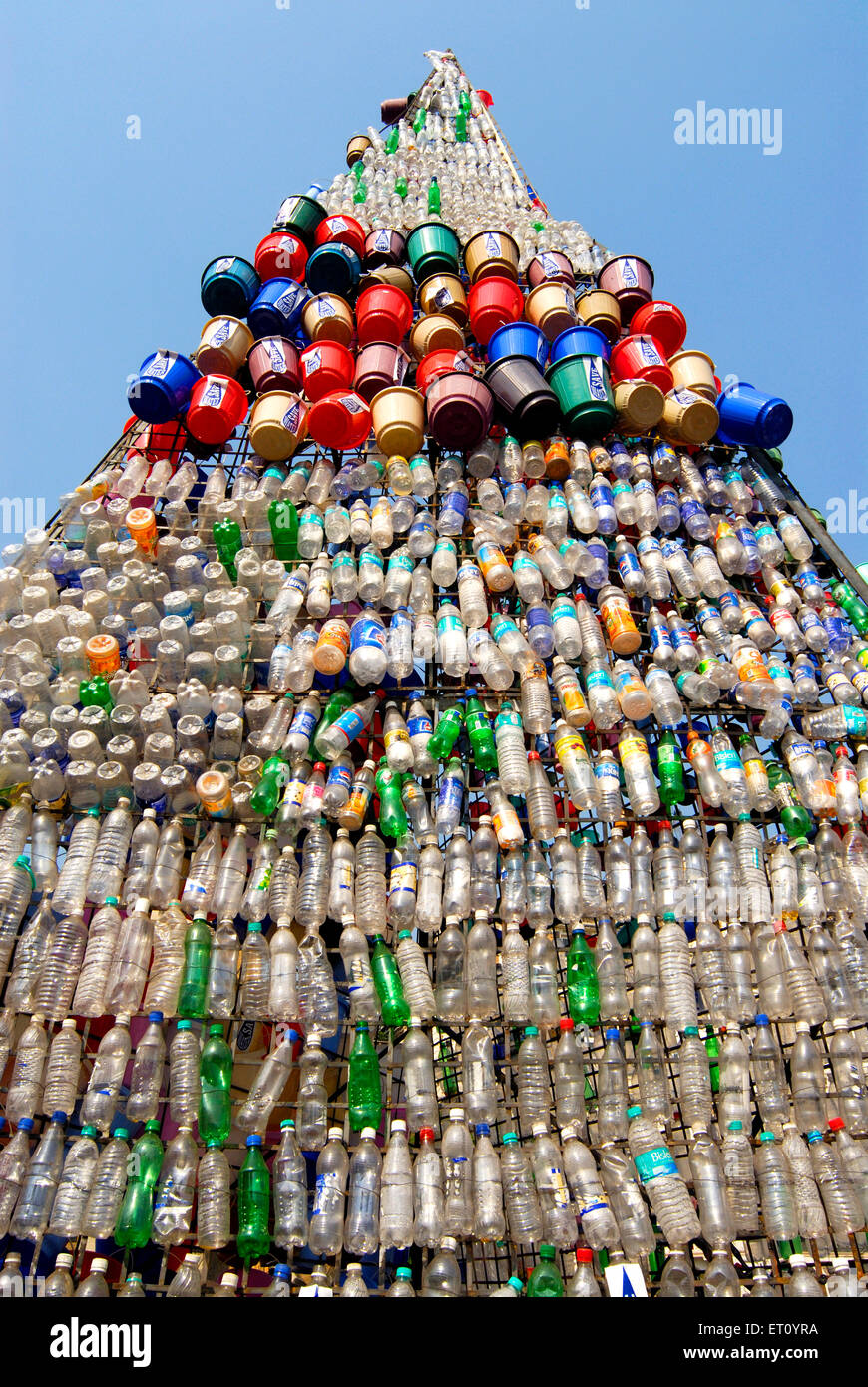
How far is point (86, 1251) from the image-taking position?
2.61 meters

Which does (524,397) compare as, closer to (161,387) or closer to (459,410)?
(459,410)

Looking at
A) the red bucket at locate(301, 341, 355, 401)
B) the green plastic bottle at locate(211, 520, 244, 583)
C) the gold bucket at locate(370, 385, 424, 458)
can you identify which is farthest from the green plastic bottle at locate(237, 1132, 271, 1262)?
the red bucket at locate(301, 341, 355, 401)

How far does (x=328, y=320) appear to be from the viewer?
17.1 ft

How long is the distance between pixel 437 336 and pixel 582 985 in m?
→ 3.85

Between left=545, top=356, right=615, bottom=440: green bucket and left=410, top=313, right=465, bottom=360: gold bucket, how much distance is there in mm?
755

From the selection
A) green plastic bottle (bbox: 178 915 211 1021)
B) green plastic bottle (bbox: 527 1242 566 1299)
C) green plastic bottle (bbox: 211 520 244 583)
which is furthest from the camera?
green plastic bottle (bbox: 211 520 244 583)

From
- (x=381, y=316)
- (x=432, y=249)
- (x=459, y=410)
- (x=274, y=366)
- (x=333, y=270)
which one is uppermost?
(x=432, y=249)

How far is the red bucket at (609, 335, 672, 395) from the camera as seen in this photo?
494 cm

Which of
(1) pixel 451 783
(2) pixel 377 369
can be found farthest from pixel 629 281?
(1) pixel 451 783

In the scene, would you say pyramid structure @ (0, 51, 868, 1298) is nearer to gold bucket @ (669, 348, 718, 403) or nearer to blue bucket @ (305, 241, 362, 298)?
gold bucket @ (669, 348, 718, 403)

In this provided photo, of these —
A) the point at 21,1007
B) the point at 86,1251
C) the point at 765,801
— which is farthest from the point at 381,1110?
the point at 765,801

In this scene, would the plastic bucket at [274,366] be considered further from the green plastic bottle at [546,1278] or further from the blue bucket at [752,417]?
the green plastic bottle at [546,1278]

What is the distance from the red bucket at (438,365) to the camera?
4977 millimetres

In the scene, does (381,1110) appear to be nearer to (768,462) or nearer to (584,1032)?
(584,1032)
